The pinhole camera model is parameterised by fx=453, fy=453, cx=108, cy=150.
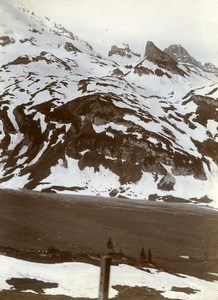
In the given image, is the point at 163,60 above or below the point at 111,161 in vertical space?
above

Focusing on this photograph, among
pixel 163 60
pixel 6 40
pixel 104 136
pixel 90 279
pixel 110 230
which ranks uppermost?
pixel 6 40

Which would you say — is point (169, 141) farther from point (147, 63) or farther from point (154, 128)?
point (147, 63)

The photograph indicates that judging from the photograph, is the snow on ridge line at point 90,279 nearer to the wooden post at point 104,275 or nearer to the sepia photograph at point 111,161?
the sepia photograph at point 111,161

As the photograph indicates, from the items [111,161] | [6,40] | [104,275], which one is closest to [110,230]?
[104,275]

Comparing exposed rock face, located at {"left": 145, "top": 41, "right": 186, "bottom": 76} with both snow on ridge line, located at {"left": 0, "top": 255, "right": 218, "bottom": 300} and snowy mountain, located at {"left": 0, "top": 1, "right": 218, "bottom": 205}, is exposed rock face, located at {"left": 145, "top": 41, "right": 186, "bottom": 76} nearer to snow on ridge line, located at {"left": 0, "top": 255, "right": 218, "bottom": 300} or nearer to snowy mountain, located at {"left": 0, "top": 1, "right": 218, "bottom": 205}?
snowy mountain, located at {"left": 0, "top": 1, "right": 218, "bottom": 205}

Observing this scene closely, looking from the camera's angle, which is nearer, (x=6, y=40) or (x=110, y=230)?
(x=110, y=230)

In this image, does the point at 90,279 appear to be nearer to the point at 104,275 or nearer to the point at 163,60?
the point at 104,275

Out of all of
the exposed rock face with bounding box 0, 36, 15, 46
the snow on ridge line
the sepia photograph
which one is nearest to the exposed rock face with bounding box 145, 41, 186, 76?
the sepia photograph
